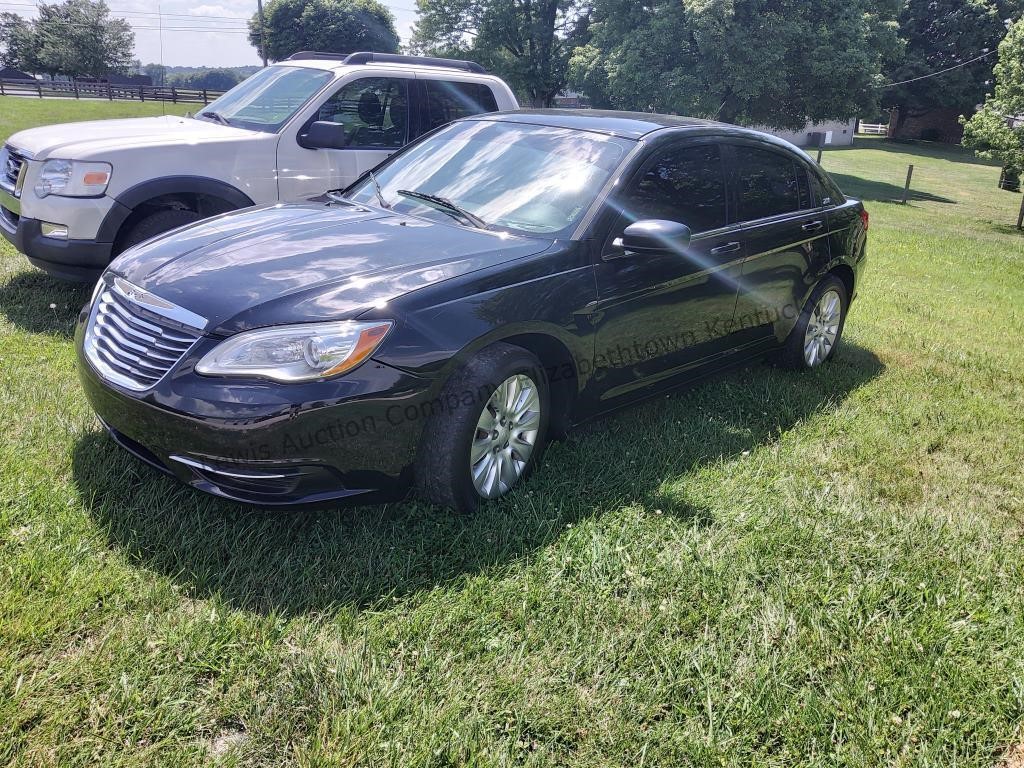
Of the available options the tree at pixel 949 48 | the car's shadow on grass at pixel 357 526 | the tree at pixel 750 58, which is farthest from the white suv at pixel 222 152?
the tree at pixel 949 48

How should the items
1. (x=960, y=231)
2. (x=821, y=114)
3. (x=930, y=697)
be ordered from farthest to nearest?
(x=821, y=114), (x=960, y=231), (x=930, y=697)

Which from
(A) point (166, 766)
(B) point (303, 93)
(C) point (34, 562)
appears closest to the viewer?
(A) point (166, 766)

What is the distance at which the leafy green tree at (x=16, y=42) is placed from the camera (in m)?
72.2

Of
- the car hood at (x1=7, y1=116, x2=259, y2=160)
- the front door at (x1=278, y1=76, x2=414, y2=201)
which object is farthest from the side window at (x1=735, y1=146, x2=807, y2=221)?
the car hood at (x1=7, y1=116, x2=259, y2=160)

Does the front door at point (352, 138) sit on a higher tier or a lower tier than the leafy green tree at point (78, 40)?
lower

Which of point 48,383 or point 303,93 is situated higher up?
point 303,93

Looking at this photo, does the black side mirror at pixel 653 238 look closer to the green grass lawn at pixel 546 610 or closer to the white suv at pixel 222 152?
the green grass lawn at pixel 546 610

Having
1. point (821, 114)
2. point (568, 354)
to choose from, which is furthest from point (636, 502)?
point (821, 114)

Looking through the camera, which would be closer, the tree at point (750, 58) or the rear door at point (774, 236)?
the rear door at point (774, 236)

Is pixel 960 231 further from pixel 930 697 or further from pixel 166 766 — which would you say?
pixel 166 766

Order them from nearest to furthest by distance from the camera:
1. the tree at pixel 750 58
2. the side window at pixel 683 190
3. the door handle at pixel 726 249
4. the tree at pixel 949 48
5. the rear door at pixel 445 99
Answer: the side window at pixel 683 190, the door handle at pixel 726 249, the rear door at pixel 445 99, the tree at pixel 750 58, the tree at pixel 949 48

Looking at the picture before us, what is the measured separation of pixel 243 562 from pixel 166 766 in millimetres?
911

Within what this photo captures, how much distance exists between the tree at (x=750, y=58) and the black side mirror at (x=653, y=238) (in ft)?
81.2

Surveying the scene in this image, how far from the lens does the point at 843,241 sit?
18.6 feet
